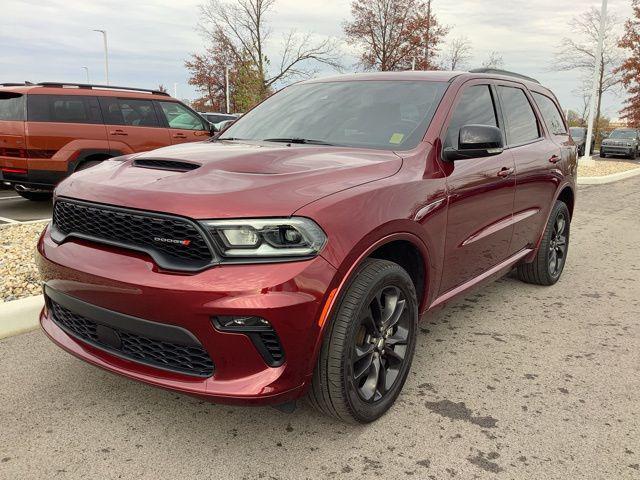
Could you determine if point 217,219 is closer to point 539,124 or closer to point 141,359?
point 141,359

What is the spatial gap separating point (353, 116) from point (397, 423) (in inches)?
71.9

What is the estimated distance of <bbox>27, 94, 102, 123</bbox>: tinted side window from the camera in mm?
7980

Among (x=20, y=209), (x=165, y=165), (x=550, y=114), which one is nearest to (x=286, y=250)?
(x=165, y=165)

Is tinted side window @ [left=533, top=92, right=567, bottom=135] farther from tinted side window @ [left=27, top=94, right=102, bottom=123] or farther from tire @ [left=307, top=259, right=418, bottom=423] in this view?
tinted side window @ [left=27, top=94, right=102, bottom=123]

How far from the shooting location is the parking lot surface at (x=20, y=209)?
7959mm

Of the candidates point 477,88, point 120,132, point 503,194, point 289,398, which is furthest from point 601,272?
point 120,132

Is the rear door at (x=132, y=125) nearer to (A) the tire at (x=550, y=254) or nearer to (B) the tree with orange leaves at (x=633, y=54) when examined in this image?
(A) the tire at (x=550, y=254)

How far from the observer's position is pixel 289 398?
2217 mm

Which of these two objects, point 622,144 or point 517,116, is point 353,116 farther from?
point 622,144

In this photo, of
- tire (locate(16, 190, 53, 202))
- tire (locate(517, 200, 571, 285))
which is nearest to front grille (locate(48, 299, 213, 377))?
tire (locate(517, 200, 571, 285))

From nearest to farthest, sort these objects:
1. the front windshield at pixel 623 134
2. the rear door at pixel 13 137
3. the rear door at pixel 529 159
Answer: the rear door at pixel 529 159 < the rear door at pixel 13 137 < the front windshield at pixel 623 134

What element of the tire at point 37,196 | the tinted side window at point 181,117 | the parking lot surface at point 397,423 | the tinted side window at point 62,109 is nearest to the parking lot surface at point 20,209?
the tire at point 37,196

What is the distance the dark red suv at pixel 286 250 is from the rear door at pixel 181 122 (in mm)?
6598

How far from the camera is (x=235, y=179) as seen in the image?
7.65ft
